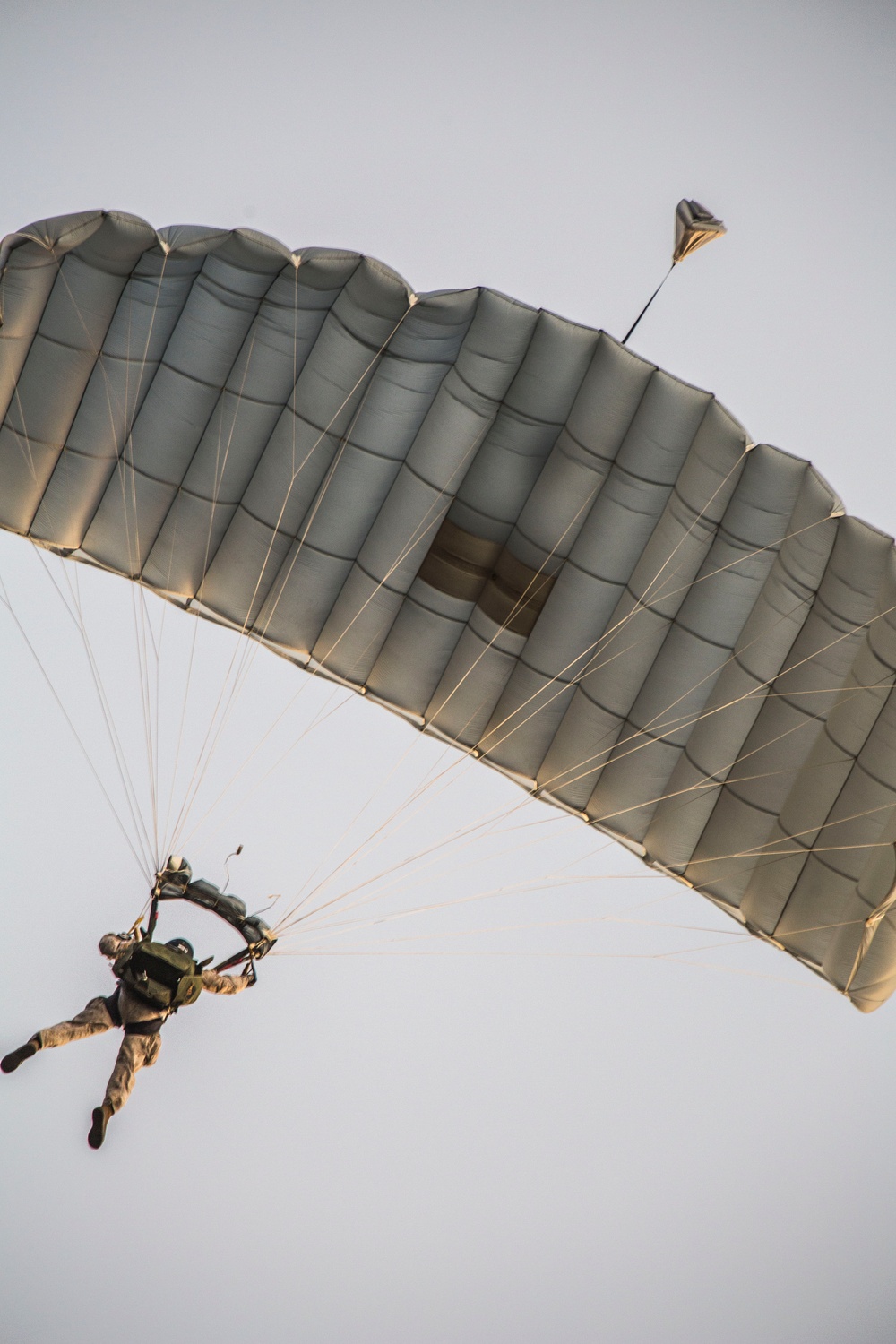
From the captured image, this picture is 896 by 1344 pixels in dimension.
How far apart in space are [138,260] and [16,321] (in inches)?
30.9

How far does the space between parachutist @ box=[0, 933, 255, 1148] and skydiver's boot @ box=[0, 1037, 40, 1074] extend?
41cm

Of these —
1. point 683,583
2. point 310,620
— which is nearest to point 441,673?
point 310,620

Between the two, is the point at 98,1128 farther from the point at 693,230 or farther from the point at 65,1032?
the point at 693,230

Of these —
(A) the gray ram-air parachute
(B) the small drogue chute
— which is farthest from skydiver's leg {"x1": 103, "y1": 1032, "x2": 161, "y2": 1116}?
(B) the small drogue chute

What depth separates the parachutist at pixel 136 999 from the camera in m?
6.62

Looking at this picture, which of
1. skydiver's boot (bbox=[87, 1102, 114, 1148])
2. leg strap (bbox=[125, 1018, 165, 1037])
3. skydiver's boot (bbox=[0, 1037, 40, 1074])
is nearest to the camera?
skydiver's boot (bbox=[0, 1037, 40, 1074])

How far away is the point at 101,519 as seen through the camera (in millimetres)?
7723

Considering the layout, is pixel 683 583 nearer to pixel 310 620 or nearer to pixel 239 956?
pixel 310 620

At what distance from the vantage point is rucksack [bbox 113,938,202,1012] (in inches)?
261

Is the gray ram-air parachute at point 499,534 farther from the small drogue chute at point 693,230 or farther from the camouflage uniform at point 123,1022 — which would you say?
the camouflage uniform at point 123,1022

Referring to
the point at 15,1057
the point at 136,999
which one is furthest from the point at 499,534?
the point at 15,1057

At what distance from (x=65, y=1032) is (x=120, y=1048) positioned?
334mm

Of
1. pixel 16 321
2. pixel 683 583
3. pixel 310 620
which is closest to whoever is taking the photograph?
pixel 16 321

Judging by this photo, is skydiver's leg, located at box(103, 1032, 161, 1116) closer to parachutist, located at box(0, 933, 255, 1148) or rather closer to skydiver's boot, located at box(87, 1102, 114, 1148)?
parachutist, located at box(0, 933, 255, 1148)
